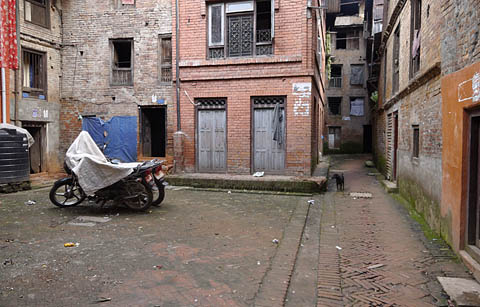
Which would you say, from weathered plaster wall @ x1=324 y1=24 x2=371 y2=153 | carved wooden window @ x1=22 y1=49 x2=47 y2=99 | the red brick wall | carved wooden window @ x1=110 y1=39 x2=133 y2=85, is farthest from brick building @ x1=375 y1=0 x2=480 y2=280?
weathered plaster wall @ x1=324 y1=24 x2=371 y2=153

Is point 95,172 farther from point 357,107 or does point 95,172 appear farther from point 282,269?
point 357,107

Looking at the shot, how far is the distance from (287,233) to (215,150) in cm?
561

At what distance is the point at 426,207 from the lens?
6.44 metres

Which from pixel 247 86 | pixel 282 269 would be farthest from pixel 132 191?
pixel 247 86

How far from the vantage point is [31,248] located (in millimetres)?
4863

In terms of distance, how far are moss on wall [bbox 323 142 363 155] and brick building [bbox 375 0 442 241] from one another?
15.1m

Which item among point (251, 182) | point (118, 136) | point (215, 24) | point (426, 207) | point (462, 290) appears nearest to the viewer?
point (462, 290)

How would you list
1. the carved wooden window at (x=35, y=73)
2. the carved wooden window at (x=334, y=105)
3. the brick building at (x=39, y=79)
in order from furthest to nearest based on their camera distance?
the carved wooden window at (x=334, y=105) → the carved wooden window at (x=35, y=73) → the brick building at (x=39, y=79)

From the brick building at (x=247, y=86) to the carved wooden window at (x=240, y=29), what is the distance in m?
0.03

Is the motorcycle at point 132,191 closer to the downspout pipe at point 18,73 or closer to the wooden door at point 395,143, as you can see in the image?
the downspout pipe at point 18,73

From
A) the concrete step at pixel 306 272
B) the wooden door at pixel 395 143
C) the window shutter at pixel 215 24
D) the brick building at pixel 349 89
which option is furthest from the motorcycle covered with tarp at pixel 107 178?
the brick building at pixel 349 89

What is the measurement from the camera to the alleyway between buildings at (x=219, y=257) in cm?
353

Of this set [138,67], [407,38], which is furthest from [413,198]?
[138,67]

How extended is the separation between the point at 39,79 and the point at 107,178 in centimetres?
809
